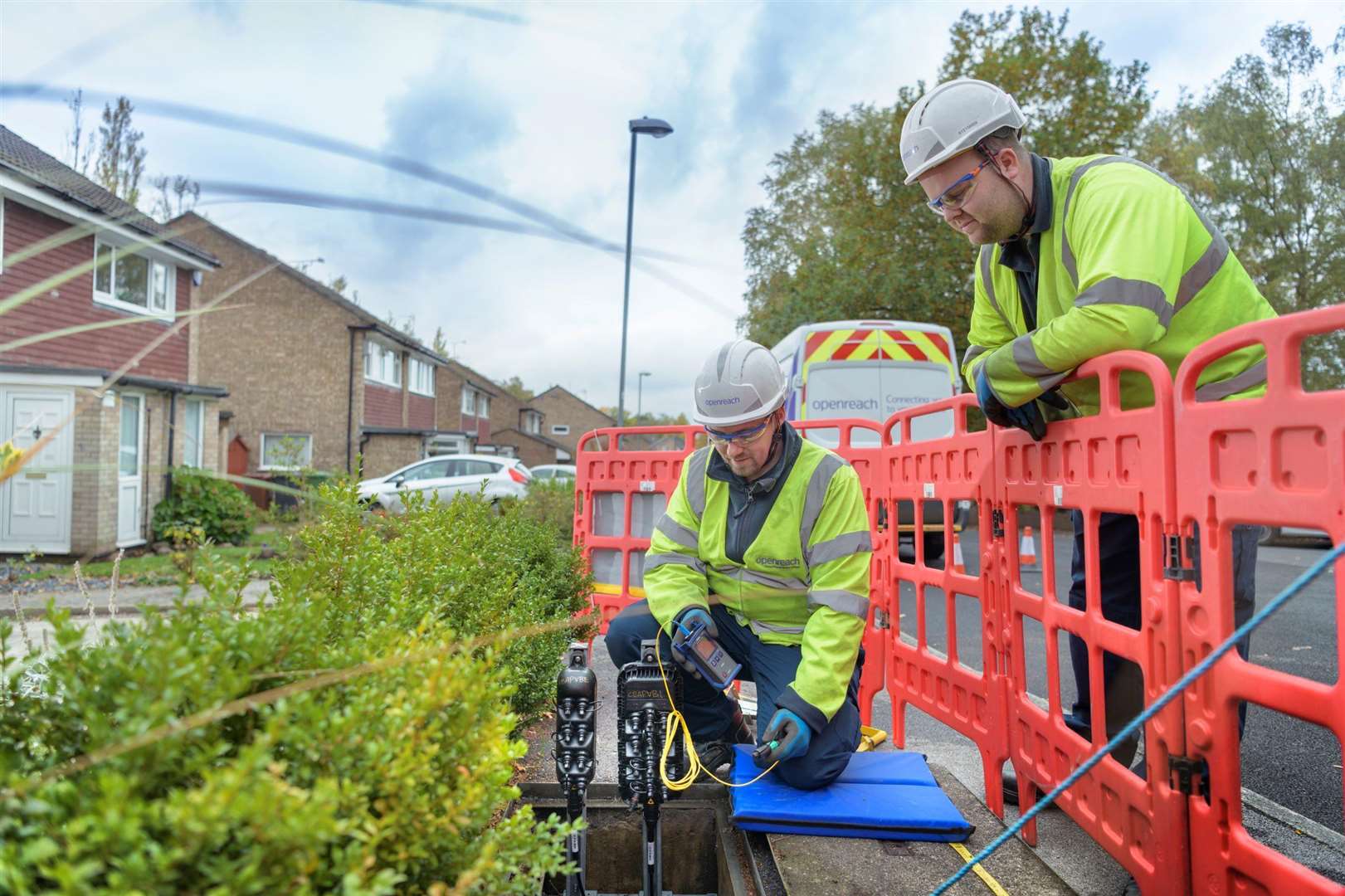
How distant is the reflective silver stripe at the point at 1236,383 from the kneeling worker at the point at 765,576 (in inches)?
48.0

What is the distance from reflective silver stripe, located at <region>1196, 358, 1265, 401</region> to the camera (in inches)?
101

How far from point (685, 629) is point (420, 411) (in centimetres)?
3387

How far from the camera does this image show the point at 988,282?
3334mm

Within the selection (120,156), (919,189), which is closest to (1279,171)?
(919,189)

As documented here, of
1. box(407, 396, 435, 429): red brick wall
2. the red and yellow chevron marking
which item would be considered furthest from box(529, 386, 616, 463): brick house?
the red and yellow chevron marking

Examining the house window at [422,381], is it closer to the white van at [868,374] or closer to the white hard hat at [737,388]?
the white van at [868,374]

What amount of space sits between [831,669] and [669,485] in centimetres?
274

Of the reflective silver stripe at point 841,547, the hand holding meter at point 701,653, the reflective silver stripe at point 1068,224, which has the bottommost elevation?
the hand holding meter at point 701,653

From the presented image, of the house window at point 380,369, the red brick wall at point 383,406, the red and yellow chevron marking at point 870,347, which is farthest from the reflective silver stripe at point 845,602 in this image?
the red brick wall at point 383,406

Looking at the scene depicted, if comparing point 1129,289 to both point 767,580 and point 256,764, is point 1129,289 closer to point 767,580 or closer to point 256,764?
point 767,580

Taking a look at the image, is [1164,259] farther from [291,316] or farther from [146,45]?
[291,316]

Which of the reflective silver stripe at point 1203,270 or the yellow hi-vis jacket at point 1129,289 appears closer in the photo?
the yellow hi-vis jacket at point 1129,289

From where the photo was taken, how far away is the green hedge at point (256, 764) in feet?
3.71

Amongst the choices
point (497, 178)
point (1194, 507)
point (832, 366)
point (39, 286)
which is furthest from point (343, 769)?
point (832, 366)
